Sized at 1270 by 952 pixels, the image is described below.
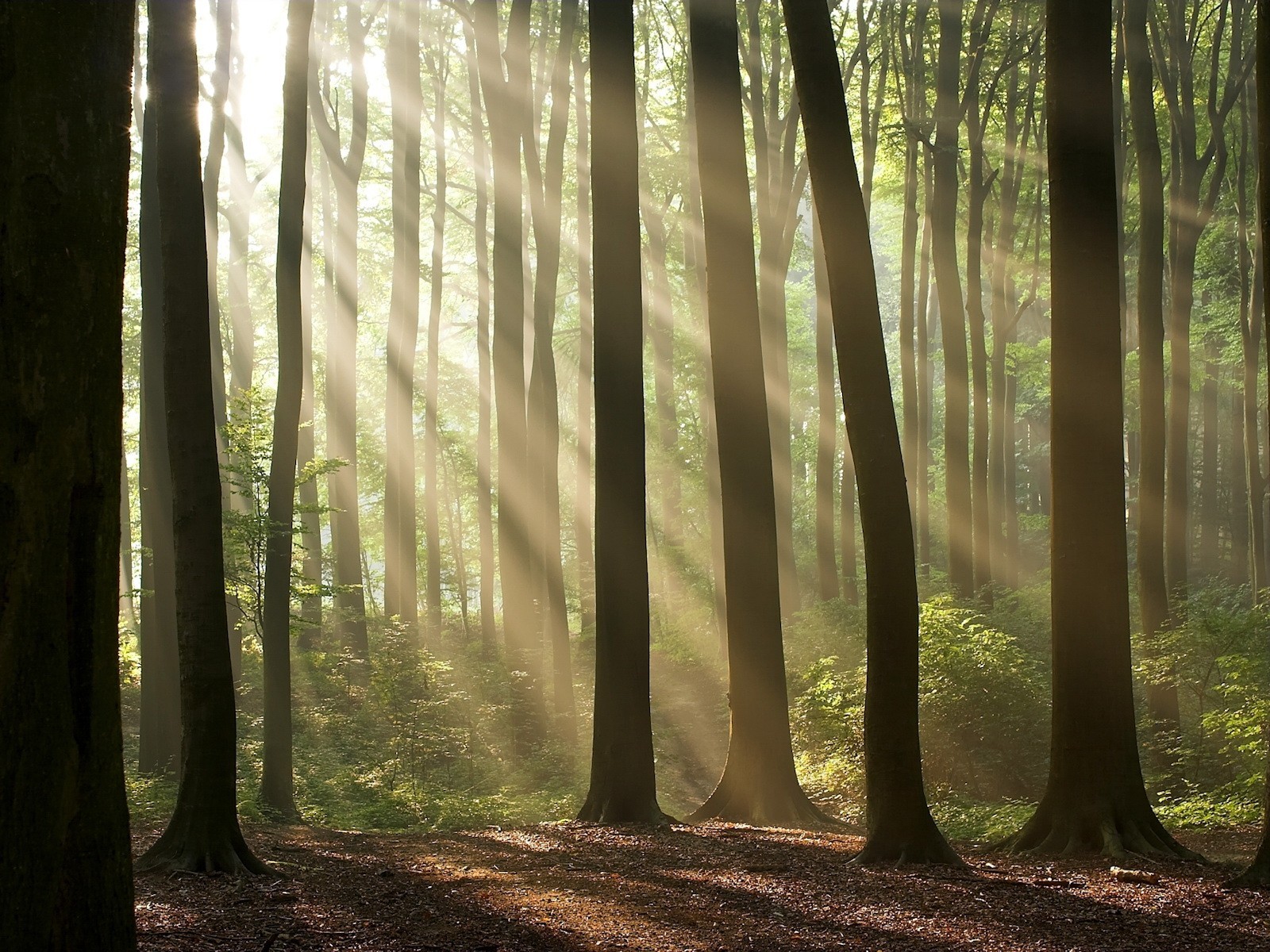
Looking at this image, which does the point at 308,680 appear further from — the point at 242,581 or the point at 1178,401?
the point at 1178,401

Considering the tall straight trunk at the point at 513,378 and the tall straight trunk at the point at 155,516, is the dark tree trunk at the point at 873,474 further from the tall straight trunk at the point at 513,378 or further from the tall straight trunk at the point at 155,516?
the tall straight trunk at the point at 513,378

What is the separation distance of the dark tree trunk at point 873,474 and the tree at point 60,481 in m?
5.81

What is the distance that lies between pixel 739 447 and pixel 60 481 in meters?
8.69

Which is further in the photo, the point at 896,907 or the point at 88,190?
the point at 896,907

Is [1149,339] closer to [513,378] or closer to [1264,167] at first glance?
[1264,167]

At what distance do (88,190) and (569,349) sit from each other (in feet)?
98.1

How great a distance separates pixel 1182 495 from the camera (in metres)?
20.1

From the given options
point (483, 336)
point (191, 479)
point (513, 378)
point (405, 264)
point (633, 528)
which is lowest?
point (633, 528)

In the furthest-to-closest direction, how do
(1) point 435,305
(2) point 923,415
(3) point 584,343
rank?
1. (1) point 435,305
2. (2) point 923,415
3. (3) point 584,343

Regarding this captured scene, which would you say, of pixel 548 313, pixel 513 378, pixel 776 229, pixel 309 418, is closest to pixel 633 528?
pixel 513 378

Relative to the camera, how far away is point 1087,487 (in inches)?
344

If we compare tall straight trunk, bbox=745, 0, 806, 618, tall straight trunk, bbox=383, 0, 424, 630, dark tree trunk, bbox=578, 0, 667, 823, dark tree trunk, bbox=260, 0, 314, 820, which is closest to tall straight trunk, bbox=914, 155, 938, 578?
tall straight trunk, bbox=745, 0, 806, 618

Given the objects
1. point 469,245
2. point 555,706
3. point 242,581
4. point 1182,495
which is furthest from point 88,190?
point 469,245

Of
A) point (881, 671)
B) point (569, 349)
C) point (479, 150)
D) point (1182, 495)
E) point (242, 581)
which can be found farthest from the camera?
point (569, 349)
